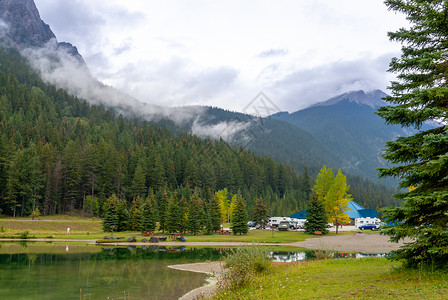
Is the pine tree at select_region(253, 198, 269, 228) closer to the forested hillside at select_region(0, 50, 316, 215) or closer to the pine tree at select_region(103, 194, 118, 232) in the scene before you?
the forested hillside at select_region(0, 50, 316, 215)

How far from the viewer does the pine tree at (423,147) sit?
1138 centimetres

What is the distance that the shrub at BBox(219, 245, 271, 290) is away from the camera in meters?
16.0

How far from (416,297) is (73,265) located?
28.6 m

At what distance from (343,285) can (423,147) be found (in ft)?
20.3

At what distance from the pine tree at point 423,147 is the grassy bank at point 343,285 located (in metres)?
0.89

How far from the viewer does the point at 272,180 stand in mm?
149125

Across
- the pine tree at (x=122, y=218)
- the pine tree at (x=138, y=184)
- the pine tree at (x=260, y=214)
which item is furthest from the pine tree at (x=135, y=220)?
the pine tree at (x=138, y=184)

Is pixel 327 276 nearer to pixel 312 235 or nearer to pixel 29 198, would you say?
pixel 312 235

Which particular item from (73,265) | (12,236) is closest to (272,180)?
(12,236)

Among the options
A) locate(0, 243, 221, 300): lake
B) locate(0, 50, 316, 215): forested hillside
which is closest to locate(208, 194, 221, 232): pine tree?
locate(0, 50, 316, 215): forested hillside

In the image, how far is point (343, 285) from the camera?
13102 mm

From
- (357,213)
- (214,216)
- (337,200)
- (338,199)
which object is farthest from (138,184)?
(357,213)

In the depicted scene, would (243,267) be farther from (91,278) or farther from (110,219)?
(110,219)

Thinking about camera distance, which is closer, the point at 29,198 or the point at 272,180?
the point at 29,198
